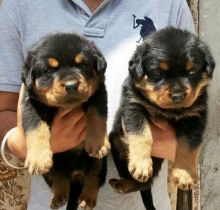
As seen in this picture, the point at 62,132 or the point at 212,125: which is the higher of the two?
the point at 62,132

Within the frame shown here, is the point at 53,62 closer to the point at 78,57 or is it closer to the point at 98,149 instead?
the point at 78,57

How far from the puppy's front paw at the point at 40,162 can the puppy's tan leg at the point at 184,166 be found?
1.82 feet

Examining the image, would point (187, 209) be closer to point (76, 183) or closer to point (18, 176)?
point (76, 183)

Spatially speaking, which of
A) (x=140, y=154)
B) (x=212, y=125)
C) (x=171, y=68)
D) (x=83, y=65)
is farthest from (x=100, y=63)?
(x=212, y=125)

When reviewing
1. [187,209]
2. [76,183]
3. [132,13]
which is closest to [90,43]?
[132,13]

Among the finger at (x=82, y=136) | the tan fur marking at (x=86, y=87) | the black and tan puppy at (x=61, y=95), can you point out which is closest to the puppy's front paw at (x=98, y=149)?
the black and tan puppy at (x=61, y=95)

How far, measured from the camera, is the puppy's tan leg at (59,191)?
7.02ft

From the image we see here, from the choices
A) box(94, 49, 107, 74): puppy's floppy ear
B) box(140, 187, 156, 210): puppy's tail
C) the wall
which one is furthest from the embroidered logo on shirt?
the wall

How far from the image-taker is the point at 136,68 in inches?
83.4

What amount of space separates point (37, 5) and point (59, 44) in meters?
0.25

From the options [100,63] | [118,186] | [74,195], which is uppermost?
[100,63]

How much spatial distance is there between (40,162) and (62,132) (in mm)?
199

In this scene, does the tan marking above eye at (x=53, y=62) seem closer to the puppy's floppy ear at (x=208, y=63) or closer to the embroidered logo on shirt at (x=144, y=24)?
the embroidered logo on shirt at (x=144, y=24)

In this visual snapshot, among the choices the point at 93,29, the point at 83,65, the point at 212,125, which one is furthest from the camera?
the point at 212,125
